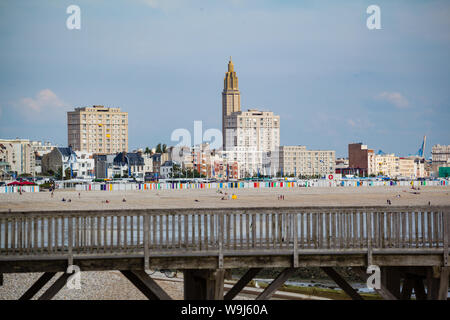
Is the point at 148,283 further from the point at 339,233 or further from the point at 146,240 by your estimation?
the point at 339,233

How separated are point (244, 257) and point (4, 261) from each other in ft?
12.5

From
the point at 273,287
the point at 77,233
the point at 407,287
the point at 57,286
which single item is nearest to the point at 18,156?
the point at 57,286

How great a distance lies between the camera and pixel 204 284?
10773mm

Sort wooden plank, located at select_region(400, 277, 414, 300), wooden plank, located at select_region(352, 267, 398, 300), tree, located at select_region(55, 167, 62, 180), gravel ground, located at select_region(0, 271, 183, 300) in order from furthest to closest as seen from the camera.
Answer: tree, located at select_region(55, 167, 62, 180) → gravel ground, located at select_region(0, 271, 183, 300) → wooden plank, located at select_region(400, 277, 414, 300) → wooden plank, located at select_region(352, 267, 398, 300)

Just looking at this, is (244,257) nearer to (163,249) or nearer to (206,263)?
(206,263)

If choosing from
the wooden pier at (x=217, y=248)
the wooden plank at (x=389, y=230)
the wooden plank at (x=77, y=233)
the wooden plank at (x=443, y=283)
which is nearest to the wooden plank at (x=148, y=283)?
the wooden pier at (x=217, y=248)

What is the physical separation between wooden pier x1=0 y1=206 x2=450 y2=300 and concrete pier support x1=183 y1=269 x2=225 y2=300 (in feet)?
0.05

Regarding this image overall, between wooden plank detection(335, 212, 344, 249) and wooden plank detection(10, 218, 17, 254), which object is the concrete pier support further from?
wooden plank detection(10, 218, 17, 254)

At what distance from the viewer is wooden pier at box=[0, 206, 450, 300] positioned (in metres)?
10.1

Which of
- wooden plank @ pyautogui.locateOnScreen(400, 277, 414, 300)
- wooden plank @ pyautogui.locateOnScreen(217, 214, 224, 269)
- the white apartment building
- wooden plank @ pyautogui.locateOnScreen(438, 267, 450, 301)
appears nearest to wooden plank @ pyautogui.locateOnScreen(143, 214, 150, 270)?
wooden plank @ pyautogui.locateOnScreen(217, 214, 224, 269)

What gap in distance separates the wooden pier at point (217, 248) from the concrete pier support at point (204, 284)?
17 millimetres

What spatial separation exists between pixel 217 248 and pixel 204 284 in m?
0.85

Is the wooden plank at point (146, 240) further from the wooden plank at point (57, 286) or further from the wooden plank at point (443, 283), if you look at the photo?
the wooden plank at point (443, 283)
